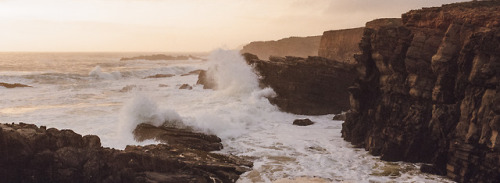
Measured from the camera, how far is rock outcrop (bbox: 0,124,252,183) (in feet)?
29.8

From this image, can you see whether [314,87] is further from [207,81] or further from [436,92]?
[207,81]

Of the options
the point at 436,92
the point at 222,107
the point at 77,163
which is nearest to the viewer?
the point at 77,163

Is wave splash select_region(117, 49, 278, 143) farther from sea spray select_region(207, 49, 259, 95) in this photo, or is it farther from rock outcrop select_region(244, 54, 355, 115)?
rock outcrop select_region(244, 54, 355, 115)

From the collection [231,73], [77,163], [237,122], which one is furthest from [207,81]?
[77,163]

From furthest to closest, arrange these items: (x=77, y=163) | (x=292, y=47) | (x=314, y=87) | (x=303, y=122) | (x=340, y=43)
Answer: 1. (x=292, y=47)
2. (x=340, y=43)
3. (x=314, y=87)
4. (x=303, y=122)
5. (x=77, y=163)

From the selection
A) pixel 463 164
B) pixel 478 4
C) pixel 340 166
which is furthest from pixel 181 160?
pixel 478 4

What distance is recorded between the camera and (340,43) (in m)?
52.3

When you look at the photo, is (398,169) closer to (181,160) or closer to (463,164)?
(463,164)

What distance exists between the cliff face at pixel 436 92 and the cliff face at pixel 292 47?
7420cm

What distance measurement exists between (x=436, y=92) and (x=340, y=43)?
4178 cm

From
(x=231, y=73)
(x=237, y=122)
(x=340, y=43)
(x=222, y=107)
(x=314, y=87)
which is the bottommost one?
(x=237, y=122)

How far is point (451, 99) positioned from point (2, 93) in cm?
3272

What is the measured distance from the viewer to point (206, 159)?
11875mm

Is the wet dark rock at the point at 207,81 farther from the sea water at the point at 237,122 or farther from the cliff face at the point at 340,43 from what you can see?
the cliff face at the point at 340,43
